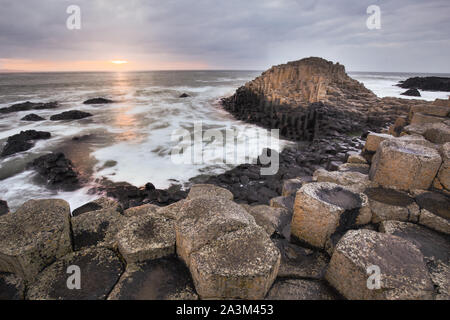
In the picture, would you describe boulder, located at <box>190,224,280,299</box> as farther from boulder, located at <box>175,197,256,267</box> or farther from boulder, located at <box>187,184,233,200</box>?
boulder, located at <box>187,184,233,200</box>

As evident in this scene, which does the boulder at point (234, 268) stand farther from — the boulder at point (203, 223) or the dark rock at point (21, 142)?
the dark rock at point (21, 142)

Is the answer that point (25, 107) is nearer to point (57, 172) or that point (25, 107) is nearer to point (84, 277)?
point (57, 172)

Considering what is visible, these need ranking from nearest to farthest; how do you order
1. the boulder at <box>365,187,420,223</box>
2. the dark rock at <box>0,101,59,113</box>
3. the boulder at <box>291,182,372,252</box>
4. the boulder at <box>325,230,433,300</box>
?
the boulder at <box>325,230,433,300</box>
the boulder at <box>291,182,372,252</box>
the boulder at <box>365,187,420,223</box>
the dark rock at <box>0,101,59,113</box>

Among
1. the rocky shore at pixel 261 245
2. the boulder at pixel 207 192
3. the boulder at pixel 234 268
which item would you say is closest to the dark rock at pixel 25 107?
the boulder at pixel 207 192

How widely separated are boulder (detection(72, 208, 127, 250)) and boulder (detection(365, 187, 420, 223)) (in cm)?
281

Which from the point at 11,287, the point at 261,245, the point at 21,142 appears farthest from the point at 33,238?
the point at 21,142

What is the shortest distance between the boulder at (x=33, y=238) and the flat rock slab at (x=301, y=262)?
1954 millimetres

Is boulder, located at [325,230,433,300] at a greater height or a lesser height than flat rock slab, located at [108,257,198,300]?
greater

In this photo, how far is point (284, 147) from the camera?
34.2 feet

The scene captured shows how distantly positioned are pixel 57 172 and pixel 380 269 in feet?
27.2

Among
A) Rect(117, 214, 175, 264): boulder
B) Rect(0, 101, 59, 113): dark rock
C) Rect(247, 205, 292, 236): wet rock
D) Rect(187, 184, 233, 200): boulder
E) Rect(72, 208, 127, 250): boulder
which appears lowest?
Rect(247, 205, 292, 236): wet rock

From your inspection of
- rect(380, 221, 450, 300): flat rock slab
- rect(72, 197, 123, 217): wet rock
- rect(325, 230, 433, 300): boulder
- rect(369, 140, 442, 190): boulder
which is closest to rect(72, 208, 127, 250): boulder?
rect(72, 197, 123, 217): wet rock

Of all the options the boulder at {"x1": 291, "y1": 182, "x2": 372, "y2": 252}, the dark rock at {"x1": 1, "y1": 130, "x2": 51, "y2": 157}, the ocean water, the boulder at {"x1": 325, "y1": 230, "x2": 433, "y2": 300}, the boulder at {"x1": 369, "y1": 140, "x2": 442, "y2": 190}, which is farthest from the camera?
the dark rock at {"x1": 1, "y1": 130, "x2": 51, "y2": 157}

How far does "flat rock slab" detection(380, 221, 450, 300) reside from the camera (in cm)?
175
